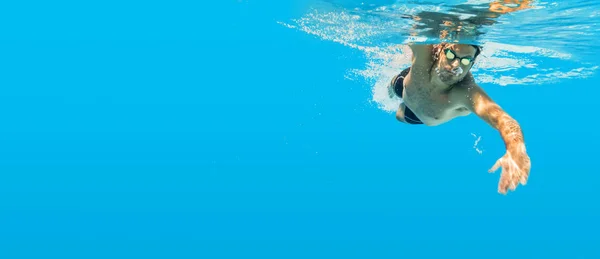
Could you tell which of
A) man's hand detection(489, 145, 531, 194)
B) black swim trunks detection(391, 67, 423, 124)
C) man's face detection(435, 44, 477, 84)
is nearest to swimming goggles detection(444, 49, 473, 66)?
man's face detection(435, 44, 477, 84)

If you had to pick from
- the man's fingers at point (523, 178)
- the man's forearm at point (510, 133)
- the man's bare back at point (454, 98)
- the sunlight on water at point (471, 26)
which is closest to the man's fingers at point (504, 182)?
the man's bare back at point (454, 98)

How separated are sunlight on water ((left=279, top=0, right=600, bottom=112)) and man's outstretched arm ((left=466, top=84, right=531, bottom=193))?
9.59 feet

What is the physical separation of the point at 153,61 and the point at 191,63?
3.24 meters

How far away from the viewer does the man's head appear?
237 inches

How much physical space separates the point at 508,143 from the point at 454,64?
2.21 m

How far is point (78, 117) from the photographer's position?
184ft

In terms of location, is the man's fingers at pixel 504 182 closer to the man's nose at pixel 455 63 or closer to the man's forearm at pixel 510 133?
the man's forearm at pixel 510 133

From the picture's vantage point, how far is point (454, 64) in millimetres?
6082

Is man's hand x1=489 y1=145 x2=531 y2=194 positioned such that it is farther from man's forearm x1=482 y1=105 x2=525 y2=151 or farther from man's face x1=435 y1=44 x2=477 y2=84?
man's face x1=435 y1=44 x2=477 y2=84

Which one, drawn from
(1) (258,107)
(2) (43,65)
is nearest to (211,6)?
(2) (43,65)

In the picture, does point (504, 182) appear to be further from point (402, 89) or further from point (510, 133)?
point (402, 89)

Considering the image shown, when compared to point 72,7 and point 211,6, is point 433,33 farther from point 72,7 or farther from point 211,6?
point 72,7

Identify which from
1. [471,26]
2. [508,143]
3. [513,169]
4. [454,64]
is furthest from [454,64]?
[471,26]

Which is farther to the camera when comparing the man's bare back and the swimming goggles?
the swimming goggles
